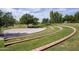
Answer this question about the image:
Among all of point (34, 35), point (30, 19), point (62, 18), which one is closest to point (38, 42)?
point (34, 35)

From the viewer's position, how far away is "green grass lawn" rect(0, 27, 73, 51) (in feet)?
9.98

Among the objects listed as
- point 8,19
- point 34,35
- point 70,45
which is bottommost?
point 70,45

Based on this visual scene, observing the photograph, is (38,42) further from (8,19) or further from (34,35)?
(8,19)

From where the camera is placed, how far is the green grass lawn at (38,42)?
304cm

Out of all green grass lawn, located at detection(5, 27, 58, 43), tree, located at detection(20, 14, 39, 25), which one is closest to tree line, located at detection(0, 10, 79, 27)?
tree, located at detection(20, 14, 39, 25)

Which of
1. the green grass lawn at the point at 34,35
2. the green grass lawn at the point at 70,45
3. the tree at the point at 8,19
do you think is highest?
the tree at the point at 8,19

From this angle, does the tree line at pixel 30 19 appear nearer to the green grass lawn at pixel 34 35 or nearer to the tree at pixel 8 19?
the tree at pixel 8 19

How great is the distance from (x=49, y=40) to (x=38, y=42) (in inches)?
5.8

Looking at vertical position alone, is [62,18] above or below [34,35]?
above

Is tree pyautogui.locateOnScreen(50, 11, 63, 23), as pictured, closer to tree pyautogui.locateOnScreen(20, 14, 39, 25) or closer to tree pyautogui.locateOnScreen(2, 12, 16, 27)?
tree pyautogui.locateOnScreen(20, 14, 39, 25)

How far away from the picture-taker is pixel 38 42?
3.07m

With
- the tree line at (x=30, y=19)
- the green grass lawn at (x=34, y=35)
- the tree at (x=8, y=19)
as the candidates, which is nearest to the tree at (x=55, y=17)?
the tree line at (x=30, y=19)

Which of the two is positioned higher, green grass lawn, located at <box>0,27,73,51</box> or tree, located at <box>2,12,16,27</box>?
tree, located at <box>2,12,16,27</box>

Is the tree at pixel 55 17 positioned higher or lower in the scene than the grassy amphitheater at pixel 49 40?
higher
